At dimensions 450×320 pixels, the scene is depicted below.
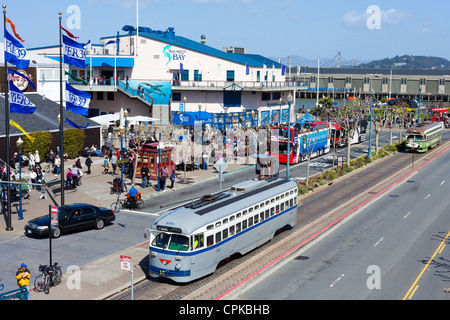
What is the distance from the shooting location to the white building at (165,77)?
229ft

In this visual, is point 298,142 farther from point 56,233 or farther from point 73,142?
point 56,233

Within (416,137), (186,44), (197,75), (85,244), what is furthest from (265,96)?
(85,244)

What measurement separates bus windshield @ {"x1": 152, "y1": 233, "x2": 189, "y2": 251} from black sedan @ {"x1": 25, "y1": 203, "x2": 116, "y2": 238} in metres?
7.79

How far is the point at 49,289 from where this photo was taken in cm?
2038

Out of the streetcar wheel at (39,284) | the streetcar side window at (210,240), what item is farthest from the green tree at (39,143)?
the streetcar side window at (210,240)

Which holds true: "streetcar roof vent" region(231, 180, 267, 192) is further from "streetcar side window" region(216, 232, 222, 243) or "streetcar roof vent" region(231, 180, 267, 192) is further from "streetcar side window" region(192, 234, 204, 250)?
"streetcar side window" region(192, 234, 204, 250)

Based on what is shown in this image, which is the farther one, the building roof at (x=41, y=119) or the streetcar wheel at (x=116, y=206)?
the building roof at (x=41, y=119)

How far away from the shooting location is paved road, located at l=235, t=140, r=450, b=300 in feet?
68.4

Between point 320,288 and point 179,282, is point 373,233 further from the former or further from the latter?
point 179,282

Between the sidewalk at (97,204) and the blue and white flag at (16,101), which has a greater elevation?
the blue and white flag at (16,101)

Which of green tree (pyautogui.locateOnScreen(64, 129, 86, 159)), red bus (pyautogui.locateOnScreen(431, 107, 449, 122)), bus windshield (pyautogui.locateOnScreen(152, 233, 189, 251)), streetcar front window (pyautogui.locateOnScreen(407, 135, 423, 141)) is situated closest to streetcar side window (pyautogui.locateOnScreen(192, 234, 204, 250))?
bus windshield (pyautogui.locateOnScreen(152, 233, 189, 251))

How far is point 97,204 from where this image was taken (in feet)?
111

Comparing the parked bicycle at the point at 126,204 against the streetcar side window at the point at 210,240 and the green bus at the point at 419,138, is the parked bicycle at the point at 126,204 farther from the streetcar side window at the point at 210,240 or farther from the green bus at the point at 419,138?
the green bus at the point at 419,138

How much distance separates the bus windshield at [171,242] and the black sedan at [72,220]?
7790 mm
